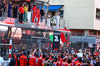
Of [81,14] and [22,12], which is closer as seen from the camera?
[22,12]

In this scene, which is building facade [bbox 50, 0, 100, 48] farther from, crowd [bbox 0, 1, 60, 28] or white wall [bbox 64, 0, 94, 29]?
crowd [bbox 0, 1, 60, 28]

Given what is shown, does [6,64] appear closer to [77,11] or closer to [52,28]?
[52,28]

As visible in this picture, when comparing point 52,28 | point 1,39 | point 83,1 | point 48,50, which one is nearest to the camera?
point 1,39

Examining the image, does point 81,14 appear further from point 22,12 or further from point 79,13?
point 22,12

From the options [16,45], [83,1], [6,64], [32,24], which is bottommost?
[6,64]

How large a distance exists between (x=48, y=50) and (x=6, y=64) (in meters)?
5.21

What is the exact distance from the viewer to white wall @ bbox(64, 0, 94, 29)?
125 feet

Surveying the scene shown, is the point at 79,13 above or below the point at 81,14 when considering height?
above

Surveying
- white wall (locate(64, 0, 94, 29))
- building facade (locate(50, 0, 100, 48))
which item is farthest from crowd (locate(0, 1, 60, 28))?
white wall (locate(64, 0, 94, 29))

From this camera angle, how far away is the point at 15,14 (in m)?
17.8

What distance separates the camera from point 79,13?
3844 cm

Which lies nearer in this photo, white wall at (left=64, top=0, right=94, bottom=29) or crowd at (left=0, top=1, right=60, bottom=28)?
crowd at (left=0, top=1, right=60, bottom=28)

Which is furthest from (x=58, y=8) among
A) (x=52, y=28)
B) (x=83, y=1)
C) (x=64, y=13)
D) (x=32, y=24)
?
(x=32, y=24)

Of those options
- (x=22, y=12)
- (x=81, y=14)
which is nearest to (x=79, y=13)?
(x=81, y=14)
